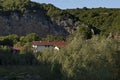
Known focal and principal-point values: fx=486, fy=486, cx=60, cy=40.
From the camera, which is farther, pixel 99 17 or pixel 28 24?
pixel 28 24

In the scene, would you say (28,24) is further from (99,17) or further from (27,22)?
(99,17)

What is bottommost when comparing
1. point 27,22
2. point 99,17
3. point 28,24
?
point 28,24

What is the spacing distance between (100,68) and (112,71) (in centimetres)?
130

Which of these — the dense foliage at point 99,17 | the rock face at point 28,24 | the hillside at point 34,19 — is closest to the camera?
the dense foliage at point 99,17

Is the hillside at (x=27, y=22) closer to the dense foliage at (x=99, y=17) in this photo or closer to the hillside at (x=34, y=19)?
the hillside at (x=34, y=19)

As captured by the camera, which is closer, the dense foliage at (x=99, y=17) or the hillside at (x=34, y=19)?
the dense foliage at (x=99, y=17)

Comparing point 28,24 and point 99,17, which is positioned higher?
point 99,17

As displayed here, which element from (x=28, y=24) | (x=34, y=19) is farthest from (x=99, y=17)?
(x=28, y=24)

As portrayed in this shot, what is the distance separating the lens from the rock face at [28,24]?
280 feet

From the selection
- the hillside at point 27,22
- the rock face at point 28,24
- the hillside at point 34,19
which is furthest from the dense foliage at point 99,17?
the rock face at point 28,24

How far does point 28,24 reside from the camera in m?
86.2

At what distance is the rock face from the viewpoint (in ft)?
280

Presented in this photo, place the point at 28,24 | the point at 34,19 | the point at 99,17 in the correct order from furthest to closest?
the point at 34,19 < the point at 28,24 < the point at 99,17

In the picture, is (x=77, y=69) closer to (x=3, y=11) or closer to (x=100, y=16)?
(x=100, y=16)
